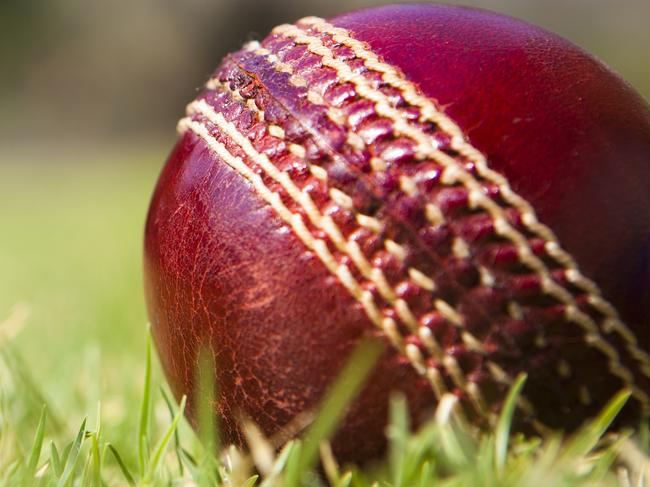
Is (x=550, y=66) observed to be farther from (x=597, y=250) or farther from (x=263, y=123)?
(x=263, y=123)

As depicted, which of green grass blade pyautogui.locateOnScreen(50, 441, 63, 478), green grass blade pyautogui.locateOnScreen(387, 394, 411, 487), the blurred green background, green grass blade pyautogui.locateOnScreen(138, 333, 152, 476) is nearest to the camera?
green grass blade pyautogui.locateOnScreen(387, 394, 411, 487)

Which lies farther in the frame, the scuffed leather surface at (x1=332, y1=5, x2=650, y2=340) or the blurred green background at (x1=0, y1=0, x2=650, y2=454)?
the blurred green background at (x1=0, y1=0, x2=650, y2=454)

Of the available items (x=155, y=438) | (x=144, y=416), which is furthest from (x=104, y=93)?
(x=144, y=416)

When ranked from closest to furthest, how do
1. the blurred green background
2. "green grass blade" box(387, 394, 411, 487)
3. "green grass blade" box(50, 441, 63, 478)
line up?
"green grass blade" box(387, 394, 411, 487) → "green grass blade" box(50, 441, 63, 478) → the blurred green background

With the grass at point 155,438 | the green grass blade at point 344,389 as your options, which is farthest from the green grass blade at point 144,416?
the green grass blade at point 344,389

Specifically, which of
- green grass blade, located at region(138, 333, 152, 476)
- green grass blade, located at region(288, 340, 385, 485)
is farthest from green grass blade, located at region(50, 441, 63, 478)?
green grass blade, located at region(288, 340, 385, 485)

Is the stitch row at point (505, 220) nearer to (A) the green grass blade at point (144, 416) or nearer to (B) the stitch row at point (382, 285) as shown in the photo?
(B) the stitch row at point (382, 285)

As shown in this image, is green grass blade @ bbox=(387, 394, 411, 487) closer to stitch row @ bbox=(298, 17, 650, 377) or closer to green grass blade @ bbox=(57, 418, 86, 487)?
stitch row @ bbox=(298, 17, 650, 377)
